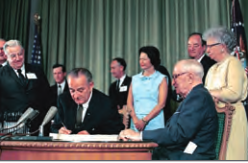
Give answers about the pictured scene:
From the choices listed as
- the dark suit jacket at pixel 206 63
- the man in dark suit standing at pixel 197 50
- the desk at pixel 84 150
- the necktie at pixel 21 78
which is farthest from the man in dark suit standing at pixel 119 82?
the desk at pixel 84 150

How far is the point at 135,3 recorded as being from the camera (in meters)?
6.50

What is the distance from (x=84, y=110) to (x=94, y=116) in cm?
11

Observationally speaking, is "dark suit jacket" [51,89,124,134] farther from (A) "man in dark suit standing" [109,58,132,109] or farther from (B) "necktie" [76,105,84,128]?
(A) "man in dark suit standing" [109,58,132,109]

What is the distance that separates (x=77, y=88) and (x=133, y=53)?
390 centimetres

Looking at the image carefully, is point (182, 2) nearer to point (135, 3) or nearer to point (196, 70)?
point (135, 3)

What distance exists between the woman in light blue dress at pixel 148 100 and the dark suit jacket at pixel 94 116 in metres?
0.78

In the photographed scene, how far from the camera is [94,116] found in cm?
268

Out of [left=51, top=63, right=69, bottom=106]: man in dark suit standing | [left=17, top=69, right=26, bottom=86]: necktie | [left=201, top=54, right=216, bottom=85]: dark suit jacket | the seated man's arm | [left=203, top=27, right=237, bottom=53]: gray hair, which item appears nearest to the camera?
the seated man's arm

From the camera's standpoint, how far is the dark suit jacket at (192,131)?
1968 millimetres

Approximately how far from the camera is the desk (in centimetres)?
173

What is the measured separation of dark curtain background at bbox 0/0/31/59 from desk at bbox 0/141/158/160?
5290mm

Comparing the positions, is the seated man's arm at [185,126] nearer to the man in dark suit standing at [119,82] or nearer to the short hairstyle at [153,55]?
the short hairstyle at [153,55]

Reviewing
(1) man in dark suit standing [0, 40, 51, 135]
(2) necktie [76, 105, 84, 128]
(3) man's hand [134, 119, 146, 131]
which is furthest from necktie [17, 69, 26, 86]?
(3) man's hand [134, 119, 146, 131]

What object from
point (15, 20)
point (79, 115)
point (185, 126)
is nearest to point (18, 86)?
point (79, 115)
